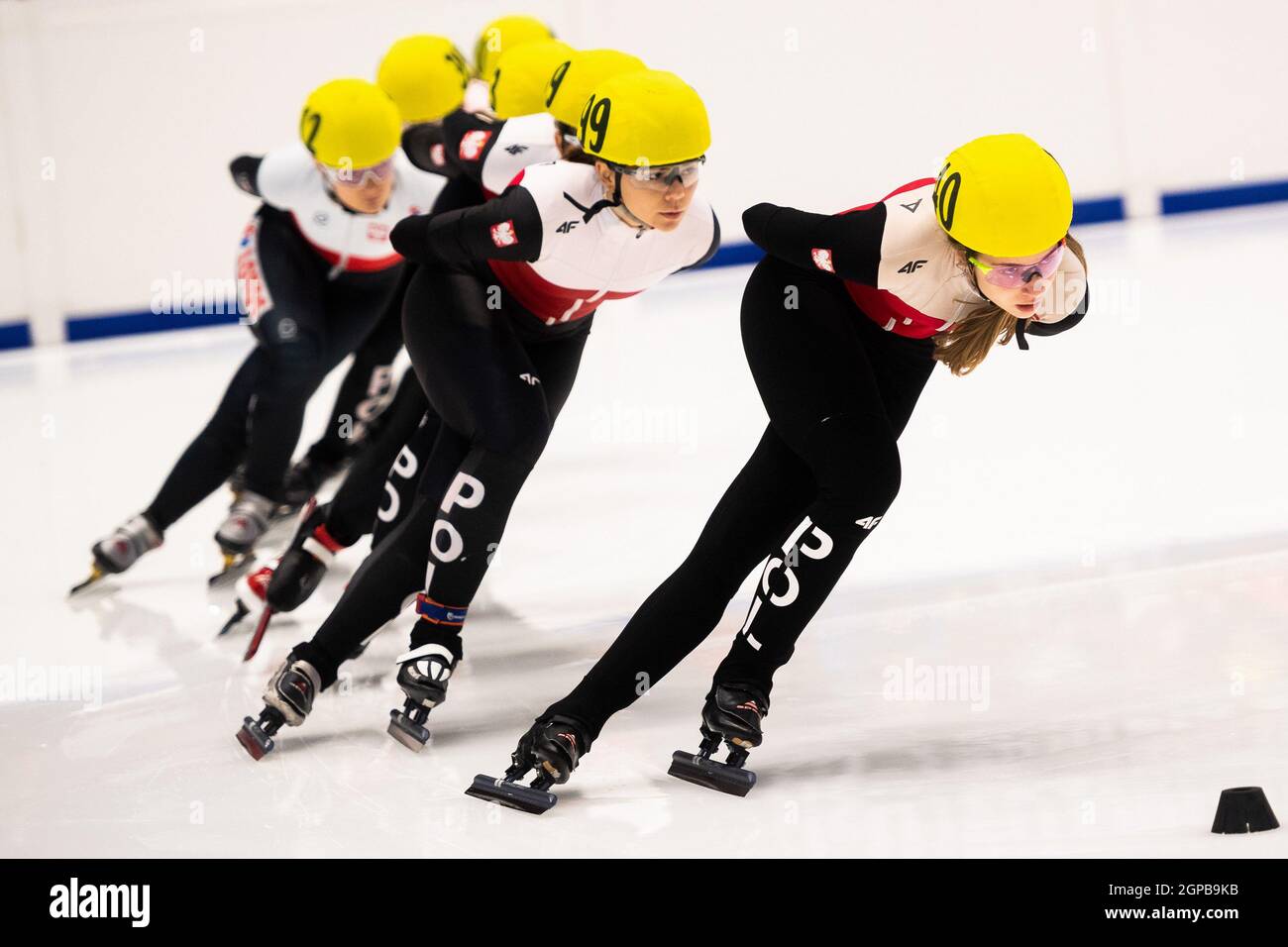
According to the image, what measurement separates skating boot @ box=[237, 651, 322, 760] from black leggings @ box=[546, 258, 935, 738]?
71 cm

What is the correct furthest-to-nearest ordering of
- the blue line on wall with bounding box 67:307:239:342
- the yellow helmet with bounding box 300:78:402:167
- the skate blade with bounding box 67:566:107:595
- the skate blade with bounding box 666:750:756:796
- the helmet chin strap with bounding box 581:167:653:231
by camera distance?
the blue line on wall with bounding box 67:307:239:342
the skate blade with bounding box 67:566:107:595
the yellow helmet with bounding box 300:78:402:167
the helmet chin strap with bounding box 581:167:653:231
the skate blade with bounding box 666:750:756:796

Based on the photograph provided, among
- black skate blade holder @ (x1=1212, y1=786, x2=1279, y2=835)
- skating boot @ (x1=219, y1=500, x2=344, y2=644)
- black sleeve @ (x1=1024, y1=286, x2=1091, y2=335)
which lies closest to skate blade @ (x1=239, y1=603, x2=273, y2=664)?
skating boot @ (x1=219, y1=500, x2=344, y2=644)

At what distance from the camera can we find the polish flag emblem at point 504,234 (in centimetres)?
361

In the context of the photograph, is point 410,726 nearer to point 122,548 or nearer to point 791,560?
point 791,560

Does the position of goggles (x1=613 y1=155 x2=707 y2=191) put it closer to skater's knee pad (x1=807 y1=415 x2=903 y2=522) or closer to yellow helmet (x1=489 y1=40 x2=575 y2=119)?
skater's knee pad (x1=807 y1=415 x2=903 y2=522)

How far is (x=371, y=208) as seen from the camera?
5043mm

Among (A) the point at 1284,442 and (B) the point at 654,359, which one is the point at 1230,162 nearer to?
(B) the point at 654,359

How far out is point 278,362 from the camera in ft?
17.5

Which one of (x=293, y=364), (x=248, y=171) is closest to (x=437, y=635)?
(x=293, y=364)

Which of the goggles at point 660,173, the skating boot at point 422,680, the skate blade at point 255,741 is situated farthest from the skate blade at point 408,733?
the goggles at point 660,173

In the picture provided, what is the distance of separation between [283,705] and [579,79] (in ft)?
5.80

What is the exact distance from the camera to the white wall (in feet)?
36.8

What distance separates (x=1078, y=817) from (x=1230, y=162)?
9976 millimetres

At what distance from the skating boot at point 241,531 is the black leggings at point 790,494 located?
2.32 meters
